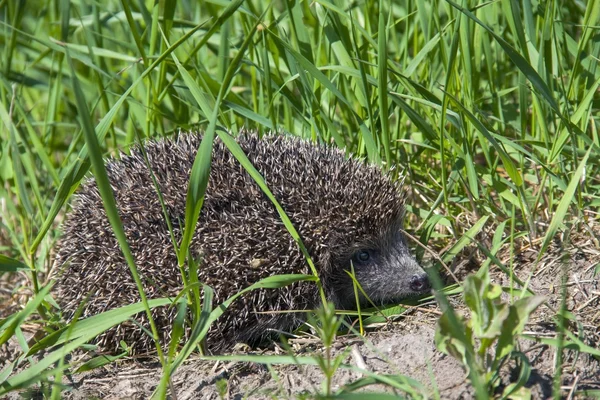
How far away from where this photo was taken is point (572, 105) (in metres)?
5.02

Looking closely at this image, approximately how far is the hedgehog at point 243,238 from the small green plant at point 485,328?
4.56 ft

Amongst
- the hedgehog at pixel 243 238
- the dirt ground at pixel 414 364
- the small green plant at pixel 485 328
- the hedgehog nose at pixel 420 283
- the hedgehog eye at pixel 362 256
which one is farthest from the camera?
the hedgehog eye at pixel 362 256

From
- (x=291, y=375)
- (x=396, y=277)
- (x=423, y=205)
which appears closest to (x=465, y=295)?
(x=291, y=375)

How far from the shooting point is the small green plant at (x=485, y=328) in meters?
3.03

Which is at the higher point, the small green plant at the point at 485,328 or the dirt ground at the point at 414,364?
the small green plant at the point at 485,328

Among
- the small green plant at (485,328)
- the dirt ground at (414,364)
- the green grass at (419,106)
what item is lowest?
the dirt ground at (414,364)

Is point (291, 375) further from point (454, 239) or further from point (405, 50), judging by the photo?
point (405, 50)

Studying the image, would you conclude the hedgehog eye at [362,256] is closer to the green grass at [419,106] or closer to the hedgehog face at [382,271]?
Answer: the hedgehog face at [382,271]

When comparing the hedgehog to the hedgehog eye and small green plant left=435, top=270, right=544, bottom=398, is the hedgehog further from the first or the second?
small green plant left=435, top=270, right=544, bottom=398

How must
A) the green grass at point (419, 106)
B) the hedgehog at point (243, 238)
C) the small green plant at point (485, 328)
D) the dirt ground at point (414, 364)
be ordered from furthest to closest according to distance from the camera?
the green grass at point (419, 106) < the hedgehog at point (243, 238) < the dirt ground at point (414, 364) < the small green plant at point (485, 328)

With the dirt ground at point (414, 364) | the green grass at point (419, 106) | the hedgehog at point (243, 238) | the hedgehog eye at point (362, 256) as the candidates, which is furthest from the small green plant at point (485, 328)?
the hedgehog eye at point (362, 256)

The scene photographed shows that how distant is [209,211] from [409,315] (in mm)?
1344

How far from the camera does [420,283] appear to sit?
181 inches

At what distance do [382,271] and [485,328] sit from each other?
67.2 inches
